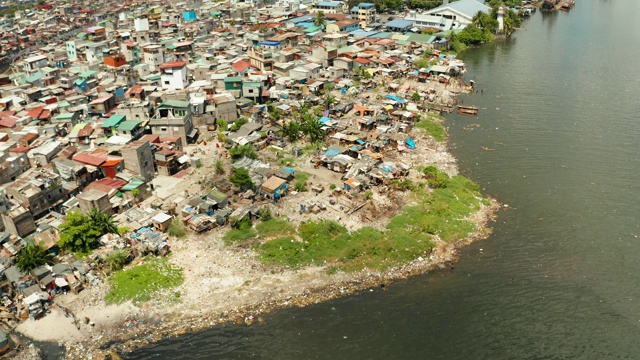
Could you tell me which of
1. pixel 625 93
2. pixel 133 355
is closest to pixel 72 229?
pixel 133 355

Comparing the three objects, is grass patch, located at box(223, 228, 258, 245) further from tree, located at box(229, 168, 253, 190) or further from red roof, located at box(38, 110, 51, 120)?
red roof, located at box(38, 110, 51, 120)

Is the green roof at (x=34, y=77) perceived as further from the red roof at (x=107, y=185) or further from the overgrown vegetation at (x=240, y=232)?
the overgrown vegetation at (x=240, y=232)

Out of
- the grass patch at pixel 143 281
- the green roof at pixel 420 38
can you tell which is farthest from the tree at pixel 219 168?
the green roof at pixel 420 38

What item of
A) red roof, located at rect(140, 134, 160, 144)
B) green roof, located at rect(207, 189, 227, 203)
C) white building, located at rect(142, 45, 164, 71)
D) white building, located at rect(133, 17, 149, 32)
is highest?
white building, located at rect(133, 17, 149, 32)

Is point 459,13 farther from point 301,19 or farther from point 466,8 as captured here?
point 301,19

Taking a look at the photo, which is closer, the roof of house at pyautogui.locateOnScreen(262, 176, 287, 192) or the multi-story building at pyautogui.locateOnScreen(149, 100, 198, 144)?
the roof of house at pyautogui.locateOnScreen(262, 176, 287, 192)

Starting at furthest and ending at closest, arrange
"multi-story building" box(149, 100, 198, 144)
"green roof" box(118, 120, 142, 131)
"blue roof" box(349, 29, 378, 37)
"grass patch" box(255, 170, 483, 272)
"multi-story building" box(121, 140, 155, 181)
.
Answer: "blue roof" box(349, 29, 378, 37) < "multi-story building" box(149, 100, 198, 144) < "green roof" box(118, 120, 142, 131) < "multi-story building" box(121, 140, 155, 181) < "grass patch" box(255, 170, 483, 272)

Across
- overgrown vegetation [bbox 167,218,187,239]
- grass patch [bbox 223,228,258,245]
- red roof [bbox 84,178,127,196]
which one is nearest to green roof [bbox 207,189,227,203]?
grass patch [bbox 223,228,258,245]
